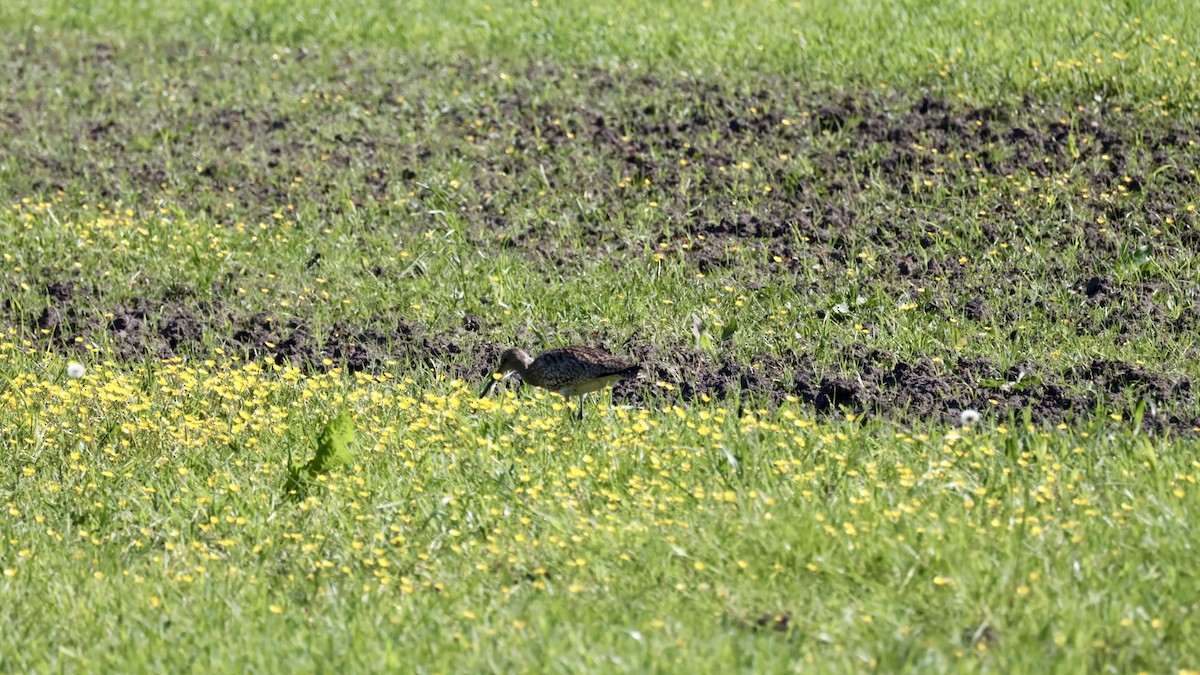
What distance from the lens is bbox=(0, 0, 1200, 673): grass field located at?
5137mm

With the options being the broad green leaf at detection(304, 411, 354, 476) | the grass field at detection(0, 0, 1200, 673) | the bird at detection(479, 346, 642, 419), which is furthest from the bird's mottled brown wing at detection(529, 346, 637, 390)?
the broad green leaf at detection(304, 411, 354, 476)

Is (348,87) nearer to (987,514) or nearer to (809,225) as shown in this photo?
(809,225)

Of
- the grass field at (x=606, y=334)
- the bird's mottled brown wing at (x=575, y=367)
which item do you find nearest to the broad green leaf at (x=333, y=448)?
the grass field at (x=606, y=334)

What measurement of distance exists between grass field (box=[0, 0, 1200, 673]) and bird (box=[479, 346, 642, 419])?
0.11m

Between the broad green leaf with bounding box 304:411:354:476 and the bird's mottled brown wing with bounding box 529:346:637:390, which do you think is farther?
the bird's mottled brown wing with bounding box 529:346:637:390

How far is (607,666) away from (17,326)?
5301 millimetres

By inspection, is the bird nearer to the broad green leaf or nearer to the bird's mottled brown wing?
the bird's mottled brown wing

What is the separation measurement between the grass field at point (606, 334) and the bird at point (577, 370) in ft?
0.35

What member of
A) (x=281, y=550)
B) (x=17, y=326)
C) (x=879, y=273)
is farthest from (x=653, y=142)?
(x=281, y=550)

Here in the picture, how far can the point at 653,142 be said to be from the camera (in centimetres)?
1085

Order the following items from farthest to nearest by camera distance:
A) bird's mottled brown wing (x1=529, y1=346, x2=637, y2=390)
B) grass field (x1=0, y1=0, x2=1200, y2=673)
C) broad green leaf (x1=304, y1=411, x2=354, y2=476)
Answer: bird's mottled brown wing (x1=529, y1=346, x2=637, y2=390) < broad green leaf (x1=304, y1=411, x2=354, y2=476) < grass field (x1=0, y1=0, x2=1200, y2=673)

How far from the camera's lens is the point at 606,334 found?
8.35 m

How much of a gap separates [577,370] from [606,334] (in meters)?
1.22

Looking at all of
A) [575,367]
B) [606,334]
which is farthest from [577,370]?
[606,334]
